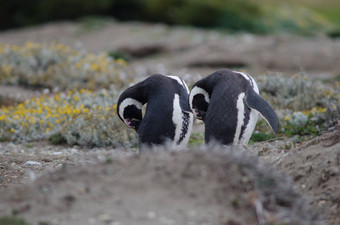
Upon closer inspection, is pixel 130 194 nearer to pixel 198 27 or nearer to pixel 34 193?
pixel 34 193

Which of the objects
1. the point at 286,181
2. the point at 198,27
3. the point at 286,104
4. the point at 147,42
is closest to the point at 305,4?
the point at 198,27

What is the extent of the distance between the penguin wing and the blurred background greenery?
1359cm

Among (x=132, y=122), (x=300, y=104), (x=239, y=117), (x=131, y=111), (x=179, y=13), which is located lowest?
(x=179, y=13)

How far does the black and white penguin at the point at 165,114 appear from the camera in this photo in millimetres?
5500

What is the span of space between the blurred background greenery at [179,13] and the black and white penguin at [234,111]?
529 inches

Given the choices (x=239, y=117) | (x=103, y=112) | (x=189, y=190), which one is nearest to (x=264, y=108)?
(x=239, y=117)

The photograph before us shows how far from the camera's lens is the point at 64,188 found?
3998mm

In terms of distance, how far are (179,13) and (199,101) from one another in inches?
546

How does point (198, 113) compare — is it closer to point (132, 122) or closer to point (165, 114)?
point (165, 114)

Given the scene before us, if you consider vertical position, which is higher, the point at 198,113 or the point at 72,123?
the point at 198,113

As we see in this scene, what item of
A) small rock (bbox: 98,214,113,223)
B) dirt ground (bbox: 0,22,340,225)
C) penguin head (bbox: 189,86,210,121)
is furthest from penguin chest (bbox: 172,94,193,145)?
small rock (bbox: 98,214,113,223)

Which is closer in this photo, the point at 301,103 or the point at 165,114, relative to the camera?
the point at 165,114

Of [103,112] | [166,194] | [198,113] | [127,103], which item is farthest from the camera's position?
[103,112]

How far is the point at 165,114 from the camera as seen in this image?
5.50 meters
